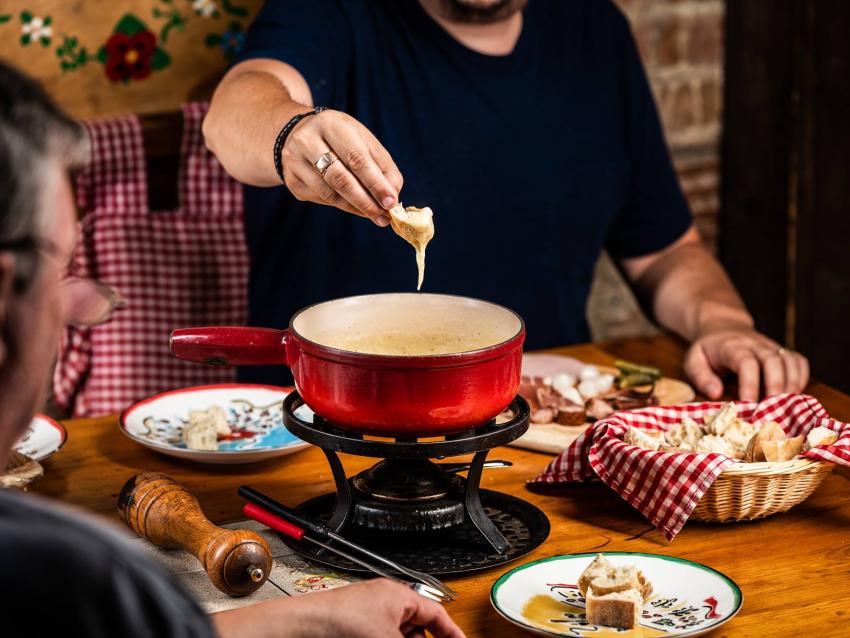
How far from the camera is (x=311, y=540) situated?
4.91 feet

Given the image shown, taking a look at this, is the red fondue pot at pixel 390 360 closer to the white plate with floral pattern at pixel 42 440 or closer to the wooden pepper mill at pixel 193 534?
the wooden pepper mill at pixel 193 534

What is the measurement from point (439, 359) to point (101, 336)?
176 cm

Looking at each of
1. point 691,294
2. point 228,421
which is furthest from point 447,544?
point 691,294

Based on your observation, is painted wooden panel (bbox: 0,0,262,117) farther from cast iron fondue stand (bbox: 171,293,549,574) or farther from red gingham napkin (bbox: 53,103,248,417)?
cast iron fondue stand (bbox: 171,293,549,574)

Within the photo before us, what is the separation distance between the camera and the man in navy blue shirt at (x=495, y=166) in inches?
102

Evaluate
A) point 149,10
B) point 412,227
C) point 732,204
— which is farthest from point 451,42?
point 732,204

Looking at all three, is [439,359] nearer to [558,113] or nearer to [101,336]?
[558,113]

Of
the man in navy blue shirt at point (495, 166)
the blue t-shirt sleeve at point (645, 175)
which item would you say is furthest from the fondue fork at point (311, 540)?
the blue t-shirt sleeve at point (645, 175)

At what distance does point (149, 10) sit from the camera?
120 inches

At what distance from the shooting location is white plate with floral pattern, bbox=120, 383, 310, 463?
5.97 feet

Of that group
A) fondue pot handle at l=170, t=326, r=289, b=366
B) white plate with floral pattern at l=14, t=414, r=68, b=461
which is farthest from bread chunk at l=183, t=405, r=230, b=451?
fondue pot handle at l=170, t=326, r=289, b=366

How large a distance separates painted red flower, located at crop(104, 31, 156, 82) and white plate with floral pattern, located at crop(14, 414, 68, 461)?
1365 millimetres

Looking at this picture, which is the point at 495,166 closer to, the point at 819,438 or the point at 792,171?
the point at 819,438

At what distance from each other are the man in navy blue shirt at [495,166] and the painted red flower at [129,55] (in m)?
0.62
